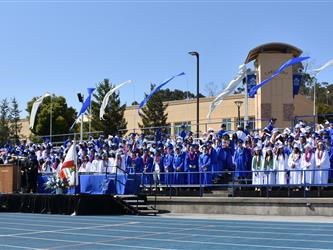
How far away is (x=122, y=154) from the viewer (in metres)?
23.8

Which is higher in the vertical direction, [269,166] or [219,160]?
[219,160]

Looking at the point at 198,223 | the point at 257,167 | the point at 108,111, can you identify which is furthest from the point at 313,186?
the point at 108,111

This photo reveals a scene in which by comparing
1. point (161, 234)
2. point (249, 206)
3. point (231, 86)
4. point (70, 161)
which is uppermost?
point (231, 86)

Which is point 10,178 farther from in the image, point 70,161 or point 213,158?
point 213,158

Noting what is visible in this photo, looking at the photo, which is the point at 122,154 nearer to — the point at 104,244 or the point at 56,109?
the point at 104,244

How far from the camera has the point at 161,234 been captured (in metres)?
13.0

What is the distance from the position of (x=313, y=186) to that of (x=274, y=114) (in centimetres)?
1726

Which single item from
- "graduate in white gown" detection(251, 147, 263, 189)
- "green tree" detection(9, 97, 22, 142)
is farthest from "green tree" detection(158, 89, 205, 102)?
"graduate in white gown" detection(251, 147, 263, 189)

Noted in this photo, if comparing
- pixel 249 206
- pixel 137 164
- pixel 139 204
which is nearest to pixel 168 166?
pixel 137 164

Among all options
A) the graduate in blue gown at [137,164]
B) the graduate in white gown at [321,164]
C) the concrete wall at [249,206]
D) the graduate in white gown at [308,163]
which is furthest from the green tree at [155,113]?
the graduate in white gown at [321,164]

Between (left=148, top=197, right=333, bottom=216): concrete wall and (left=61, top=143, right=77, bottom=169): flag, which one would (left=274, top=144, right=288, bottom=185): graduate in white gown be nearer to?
(left=148, top=197, right=333, bottom=216): concrete wall

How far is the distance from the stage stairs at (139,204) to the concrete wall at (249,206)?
33 cm

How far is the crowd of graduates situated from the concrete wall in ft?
2.51

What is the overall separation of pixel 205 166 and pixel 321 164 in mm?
4535
